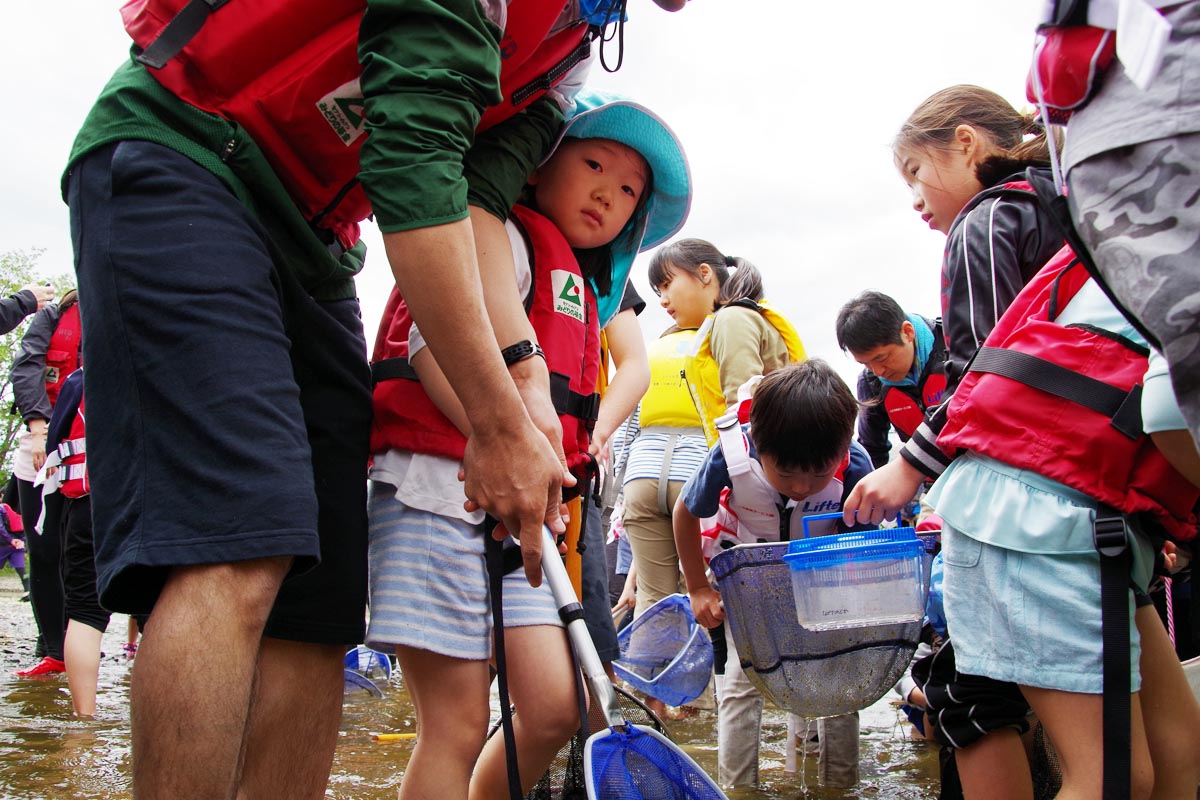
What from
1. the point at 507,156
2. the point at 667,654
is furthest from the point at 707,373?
the point at 507,156

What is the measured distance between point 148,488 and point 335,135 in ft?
2.13

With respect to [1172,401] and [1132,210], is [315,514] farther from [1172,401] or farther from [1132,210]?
[1172,401]

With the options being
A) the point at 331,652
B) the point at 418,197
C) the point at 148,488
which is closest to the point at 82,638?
the point at 331,652

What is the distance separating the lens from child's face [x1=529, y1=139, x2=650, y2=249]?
2.16 meters

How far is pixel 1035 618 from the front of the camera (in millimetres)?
1625

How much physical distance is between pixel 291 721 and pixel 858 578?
135 centimetres

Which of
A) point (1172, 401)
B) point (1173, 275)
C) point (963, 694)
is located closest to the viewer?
point (1173, 275)

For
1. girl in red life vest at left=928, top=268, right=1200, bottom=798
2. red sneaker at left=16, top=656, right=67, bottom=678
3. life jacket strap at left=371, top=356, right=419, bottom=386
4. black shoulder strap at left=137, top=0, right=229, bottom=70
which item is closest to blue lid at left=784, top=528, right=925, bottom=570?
girl in red life vest at left=928, top=268, right=1200, bottom=798

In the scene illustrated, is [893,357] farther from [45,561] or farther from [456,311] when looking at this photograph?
[45,561]

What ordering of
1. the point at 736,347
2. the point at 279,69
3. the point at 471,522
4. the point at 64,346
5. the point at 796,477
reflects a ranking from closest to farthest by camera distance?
the point at 279,69, the point at 471,522, the point at 796,477, the point at 736,347, the point at 64,346

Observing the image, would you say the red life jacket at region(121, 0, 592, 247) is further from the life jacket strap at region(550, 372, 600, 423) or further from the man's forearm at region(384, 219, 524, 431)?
the life jacket strap at region(550, 372, 600, 423)

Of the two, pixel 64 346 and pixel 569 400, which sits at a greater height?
pixel 64 346

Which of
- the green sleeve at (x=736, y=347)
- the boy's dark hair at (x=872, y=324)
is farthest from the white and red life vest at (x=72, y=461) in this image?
the boy's dark hair at (x=872, y=324)

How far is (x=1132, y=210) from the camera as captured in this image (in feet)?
3.35
